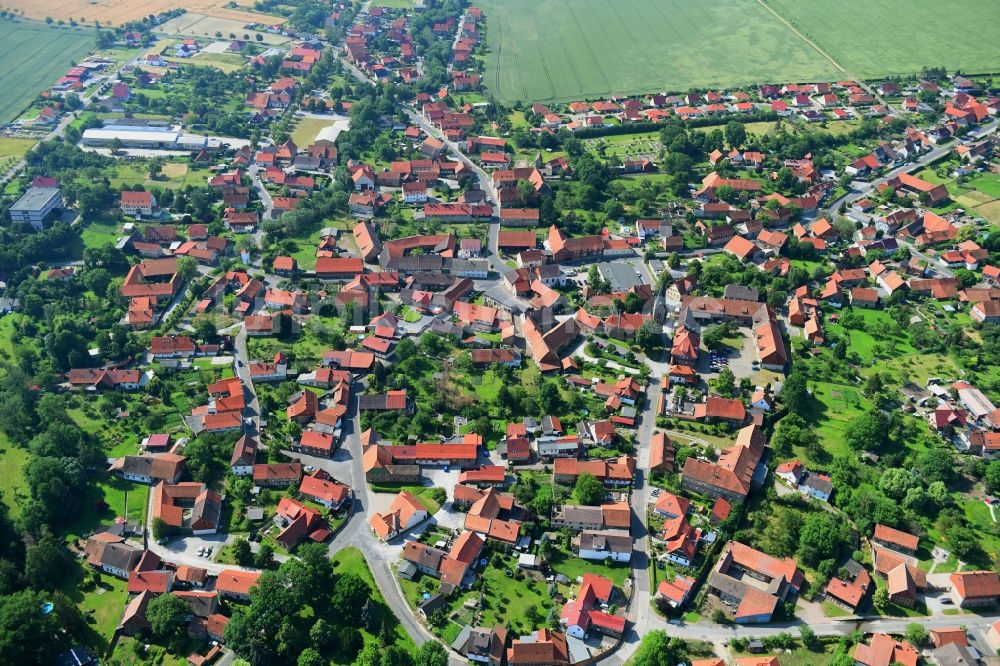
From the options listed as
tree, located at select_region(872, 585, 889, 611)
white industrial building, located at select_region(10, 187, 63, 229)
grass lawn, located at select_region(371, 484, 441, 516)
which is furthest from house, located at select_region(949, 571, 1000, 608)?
white industrial building, located at select_region(10, 187, 63, 229)

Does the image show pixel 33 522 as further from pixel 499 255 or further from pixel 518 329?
pixel 499 255

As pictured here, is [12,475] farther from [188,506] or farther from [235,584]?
[235,584]

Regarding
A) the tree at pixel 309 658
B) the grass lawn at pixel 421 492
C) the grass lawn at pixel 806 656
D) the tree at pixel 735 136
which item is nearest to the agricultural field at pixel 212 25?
the tree at pixel 735 136

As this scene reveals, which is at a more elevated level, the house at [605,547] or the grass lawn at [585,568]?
the house at [605,547]

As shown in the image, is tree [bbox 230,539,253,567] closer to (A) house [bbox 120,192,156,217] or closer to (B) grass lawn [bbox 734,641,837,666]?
(B) grass lawn [bbox 734,641,837,666]

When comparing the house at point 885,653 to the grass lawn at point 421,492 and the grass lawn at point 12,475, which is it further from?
the grass lawn at point 12,475
